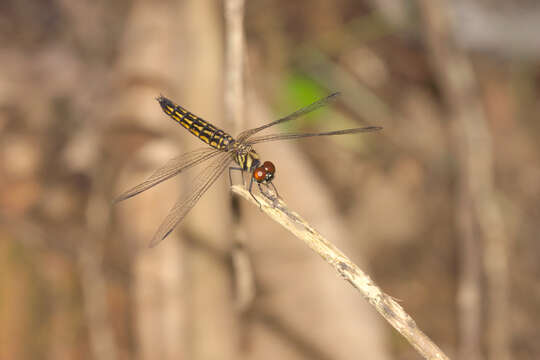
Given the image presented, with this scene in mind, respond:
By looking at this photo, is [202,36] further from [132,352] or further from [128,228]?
[132,352]

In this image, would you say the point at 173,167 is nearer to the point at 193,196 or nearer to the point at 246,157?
the point at 193,196

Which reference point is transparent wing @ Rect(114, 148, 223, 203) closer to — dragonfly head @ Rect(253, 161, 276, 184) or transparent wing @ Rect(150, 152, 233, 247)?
transparent wing @ Rect(150, 152, 233, 247)

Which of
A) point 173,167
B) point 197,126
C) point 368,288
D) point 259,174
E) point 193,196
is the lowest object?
point 368,288

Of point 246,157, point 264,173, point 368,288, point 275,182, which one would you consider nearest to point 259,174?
point 264,173

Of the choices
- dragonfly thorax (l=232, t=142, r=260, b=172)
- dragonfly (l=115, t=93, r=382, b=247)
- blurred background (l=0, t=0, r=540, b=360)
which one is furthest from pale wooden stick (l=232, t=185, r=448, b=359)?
dragonfly thorax (l=232, t=142, r=260, b=172)

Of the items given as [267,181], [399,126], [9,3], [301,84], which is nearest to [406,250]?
[399,126]

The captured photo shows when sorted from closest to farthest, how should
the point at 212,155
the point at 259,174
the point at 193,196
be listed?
the point at 193,196 → the point at 259,174 → the point at 212,155
